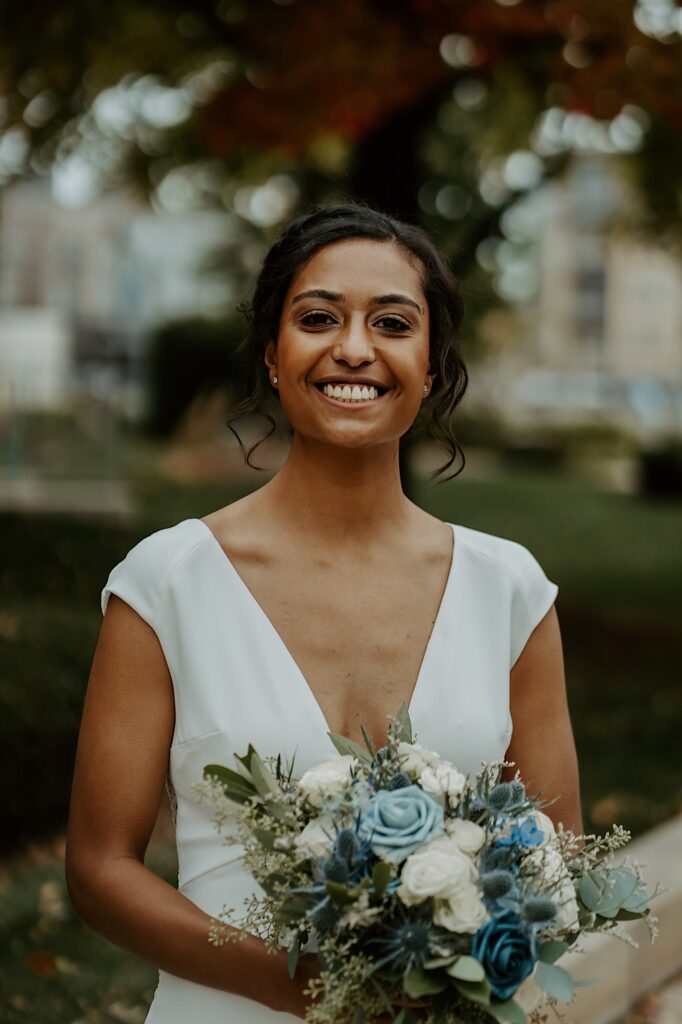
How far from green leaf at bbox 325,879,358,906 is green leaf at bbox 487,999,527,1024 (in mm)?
257

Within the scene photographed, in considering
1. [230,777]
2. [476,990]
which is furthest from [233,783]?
[476,990]

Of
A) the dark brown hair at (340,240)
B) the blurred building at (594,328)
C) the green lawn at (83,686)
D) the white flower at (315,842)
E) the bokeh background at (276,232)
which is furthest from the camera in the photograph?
the blurred building at (594,328)

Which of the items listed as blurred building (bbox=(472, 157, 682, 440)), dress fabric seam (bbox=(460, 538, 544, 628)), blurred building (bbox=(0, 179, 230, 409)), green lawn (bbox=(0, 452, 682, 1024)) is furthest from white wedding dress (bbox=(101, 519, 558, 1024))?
blurred building (bbox=(472, 157, 682, 440))

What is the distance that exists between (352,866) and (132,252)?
44930 millimetres

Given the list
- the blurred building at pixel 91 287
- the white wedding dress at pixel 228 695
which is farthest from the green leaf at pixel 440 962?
the blurred building at pixel 91 287

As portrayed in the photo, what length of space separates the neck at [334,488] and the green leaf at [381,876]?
76cm

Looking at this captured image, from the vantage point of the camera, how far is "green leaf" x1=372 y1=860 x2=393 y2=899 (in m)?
1.88

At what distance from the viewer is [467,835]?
1979 mm

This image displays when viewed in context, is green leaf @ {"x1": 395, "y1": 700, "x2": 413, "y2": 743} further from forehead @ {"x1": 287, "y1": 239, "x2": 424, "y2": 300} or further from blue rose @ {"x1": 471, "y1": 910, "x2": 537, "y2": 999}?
forehead @ {"x1": 287, "y1": 239, "x2": 424, "y2": 300}

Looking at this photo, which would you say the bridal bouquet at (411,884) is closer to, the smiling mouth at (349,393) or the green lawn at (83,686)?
the smiling mouth at (349,393)

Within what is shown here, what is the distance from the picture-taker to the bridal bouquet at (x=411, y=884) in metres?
1.89

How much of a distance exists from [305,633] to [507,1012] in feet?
2.48

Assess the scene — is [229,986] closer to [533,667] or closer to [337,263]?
[533,667]

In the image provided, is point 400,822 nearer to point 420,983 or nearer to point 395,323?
point 420,983
